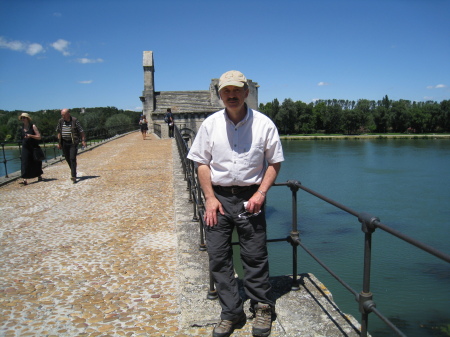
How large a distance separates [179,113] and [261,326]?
25.1 meters

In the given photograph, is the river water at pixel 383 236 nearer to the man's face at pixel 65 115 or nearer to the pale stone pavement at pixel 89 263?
the pale stone pavement at pixel 89 263

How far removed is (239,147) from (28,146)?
813 cm

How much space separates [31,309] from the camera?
3.33 metres

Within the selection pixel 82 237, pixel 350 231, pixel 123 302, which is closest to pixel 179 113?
pixel 350 231

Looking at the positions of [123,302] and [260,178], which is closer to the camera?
[260,178]

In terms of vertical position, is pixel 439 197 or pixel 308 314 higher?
pixel 308 314

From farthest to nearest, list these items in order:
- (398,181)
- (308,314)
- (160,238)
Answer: (398,181) → (160,238) → (308,314)

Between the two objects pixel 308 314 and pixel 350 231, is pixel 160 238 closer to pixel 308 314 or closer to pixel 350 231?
pixel 308 314

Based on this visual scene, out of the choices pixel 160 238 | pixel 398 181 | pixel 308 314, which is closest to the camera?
pixel 308 314

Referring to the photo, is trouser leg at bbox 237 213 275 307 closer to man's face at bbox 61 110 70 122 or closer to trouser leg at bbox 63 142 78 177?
trouser leg at bbox 63 142 78 177

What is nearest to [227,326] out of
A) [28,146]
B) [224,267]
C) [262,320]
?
[262,320]

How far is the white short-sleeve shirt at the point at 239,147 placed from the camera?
276cm

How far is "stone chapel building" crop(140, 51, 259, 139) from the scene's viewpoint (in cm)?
2703

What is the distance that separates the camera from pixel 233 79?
268 cm
